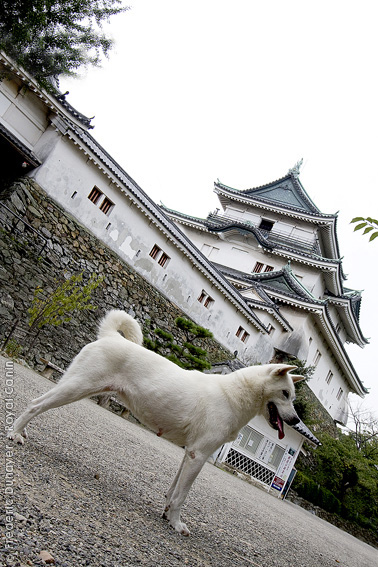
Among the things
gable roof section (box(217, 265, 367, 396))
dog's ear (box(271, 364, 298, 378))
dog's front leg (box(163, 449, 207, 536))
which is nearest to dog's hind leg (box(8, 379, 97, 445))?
dog's front leg (box(163, 449, 207, 536))

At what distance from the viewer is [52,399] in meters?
3.59

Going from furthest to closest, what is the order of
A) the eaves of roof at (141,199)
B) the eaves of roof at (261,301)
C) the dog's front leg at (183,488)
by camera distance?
the eaves of roof at (261,301) → the eaves of roof at (141,199) → the dog's front leg at (183,488)

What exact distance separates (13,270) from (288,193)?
1069 inches

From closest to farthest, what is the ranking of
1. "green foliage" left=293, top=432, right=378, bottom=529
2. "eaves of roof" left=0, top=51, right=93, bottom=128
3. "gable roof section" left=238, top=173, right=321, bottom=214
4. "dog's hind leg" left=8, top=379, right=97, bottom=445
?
"dog's hind leg" left=8, top=379, right=97, bottom=445 → "eaves of roof" left=0, top=51, right=93, bottom=128 → "green foliage" left=293, top=432, right=378, bottom=529 → "gable roof section" left=238, top=173, right=321, bottom=214

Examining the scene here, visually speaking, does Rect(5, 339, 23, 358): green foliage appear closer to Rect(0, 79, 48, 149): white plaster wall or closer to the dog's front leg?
Rect(0, 79, 48, 149): white plaster wall

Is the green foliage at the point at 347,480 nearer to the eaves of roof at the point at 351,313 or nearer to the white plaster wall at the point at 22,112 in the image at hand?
the eaves of roof at the point at 351,313

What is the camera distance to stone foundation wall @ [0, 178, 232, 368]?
40.4 ft

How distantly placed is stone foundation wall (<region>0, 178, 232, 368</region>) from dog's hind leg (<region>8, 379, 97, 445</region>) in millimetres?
7491

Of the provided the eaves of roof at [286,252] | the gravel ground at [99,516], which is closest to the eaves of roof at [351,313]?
the eaves of roof at [286,252]

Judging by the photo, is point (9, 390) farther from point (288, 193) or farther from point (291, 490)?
point (288, 193)

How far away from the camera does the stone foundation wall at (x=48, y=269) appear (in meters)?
12.3

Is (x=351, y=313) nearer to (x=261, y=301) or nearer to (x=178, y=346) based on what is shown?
(x=261, y=301)

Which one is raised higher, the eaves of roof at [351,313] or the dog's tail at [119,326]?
the eaves of roof at [351,313]

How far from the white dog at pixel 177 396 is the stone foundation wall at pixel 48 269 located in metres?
7.56
